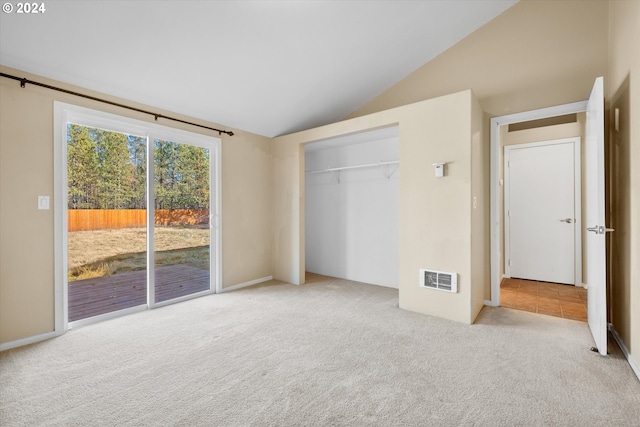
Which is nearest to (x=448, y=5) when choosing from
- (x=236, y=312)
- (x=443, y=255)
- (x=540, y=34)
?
(x=540, y=34)

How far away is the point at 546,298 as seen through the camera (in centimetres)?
373

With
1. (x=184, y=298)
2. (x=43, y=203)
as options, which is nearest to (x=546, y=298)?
(x=184, y=298)

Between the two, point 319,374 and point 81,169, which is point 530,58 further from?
point 81,169

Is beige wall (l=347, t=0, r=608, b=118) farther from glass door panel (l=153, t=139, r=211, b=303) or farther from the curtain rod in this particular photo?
glass door panel (l=153, t=139, r=211, b=303)

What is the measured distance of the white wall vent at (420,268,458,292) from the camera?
116 inches

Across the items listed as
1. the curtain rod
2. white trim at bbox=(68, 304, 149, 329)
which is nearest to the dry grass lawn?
white trim at bbox=(68, 304, 149, 329)

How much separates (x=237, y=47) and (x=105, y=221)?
223cm

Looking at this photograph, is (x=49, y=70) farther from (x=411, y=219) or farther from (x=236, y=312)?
(x=411, y=219)

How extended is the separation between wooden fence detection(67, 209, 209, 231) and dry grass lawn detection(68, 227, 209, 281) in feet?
0.20

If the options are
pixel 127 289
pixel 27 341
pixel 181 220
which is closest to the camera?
pixel 27 341

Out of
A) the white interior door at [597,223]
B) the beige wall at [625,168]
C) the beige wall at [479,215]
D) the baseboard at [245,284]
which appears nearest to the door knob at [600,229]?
the white interior door at [597,223]

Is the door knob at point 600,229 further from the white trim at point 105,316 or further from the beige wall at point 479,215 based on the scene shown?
the white trim at point 105,316

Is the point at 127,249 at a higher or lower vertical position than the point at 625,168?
lower

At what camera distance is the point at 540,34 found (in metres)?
3.13
